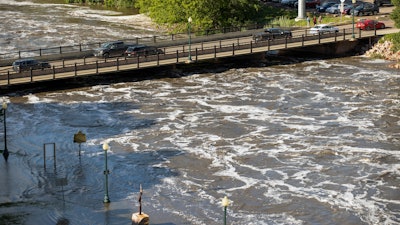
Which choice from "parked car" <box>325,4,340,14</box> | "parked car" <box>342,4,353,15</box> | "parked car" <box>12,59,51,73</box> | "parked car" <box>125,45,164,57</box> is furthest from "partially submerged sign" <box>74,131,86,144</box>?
"parked car" <box>325,4,340,14</box>

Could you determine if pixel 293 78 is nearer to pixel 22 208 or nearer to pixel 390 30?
pixel 390 30

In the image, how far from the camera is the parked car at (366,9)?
299ft

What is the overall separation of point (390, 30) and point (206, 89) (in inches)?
952

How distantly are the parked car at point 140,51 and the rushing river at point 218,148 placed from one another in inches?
141

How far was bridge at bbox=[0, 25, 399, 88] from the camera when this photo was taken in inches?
2499

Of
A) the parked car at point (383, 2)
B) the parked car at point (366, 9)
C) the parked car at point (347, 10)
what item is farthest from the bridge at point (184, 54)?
the parked car at point (383, 2)

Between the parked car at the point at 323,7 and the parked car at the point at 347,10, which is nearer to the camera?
the parked car at the point at 347,10

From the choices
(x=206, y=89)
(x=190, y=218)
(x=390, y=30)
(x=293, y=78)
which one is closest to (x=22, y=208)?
(x=190, y=218)

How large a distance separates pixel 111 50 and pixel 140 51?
2.47 metres

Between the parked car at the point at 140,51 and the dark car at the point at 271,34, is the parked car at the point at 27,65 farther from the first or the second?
the dark car at the point at 271,34

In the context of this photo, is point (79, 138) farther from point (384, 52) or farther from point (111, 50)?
point (384, 52)

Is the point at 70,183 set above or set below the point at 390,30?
below

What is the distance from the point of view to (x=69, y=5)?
390 ft

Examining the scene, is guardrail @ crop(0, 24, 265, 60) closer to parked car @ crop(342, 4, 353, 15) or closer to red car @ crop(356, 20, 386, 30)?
parked car @ crop(342, 4, 353, 15)
